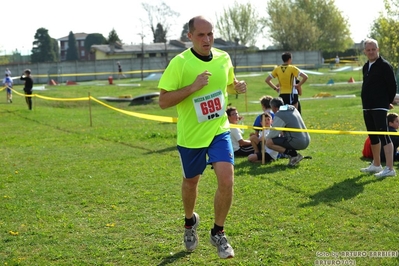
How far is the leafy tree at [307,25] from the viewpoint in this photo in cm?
8194

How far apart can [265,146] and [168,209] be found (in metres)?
3.76

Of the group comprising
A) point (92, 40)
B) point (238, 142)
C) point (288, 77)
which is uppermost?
point (92, 40)

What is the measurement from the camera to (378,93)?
8984 mm

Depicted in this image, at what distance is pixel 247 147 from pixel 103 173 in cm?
287

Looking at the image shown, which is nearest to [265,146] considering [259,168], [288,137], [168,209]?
[288,137]

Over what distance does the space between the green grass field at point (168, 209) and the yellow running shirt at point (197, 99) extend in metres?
1.15

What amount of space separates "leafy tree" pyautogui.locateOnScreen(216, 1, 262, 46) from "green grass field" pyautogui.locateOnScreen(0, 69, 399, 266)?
2577 inches

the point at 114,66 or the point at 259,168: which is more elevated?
the point at 259,168

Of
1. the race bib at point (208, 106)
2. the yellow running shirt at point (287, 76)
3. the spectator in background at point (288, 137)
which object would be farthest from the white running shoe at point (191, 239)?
the yellow running shirt at point (287, 76)

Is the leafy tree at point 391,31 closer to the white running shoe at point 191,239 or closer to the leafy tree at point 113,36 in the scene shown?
the white running shoe at point 191,239

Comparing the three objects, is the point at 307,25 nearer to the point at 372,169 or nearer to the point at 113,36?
the point at 113,36

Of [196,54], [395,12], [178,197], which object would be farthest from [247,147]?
[395,12]

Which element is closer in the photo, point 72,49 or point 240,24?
point 240,24

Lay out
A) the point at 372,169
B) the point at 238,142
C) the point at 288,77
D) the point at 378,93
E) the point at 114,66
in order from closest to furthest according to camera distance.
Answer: the point at 378,93
the point at 372,169
the point at 238,142
the point at 288,77
the point at 114,66
